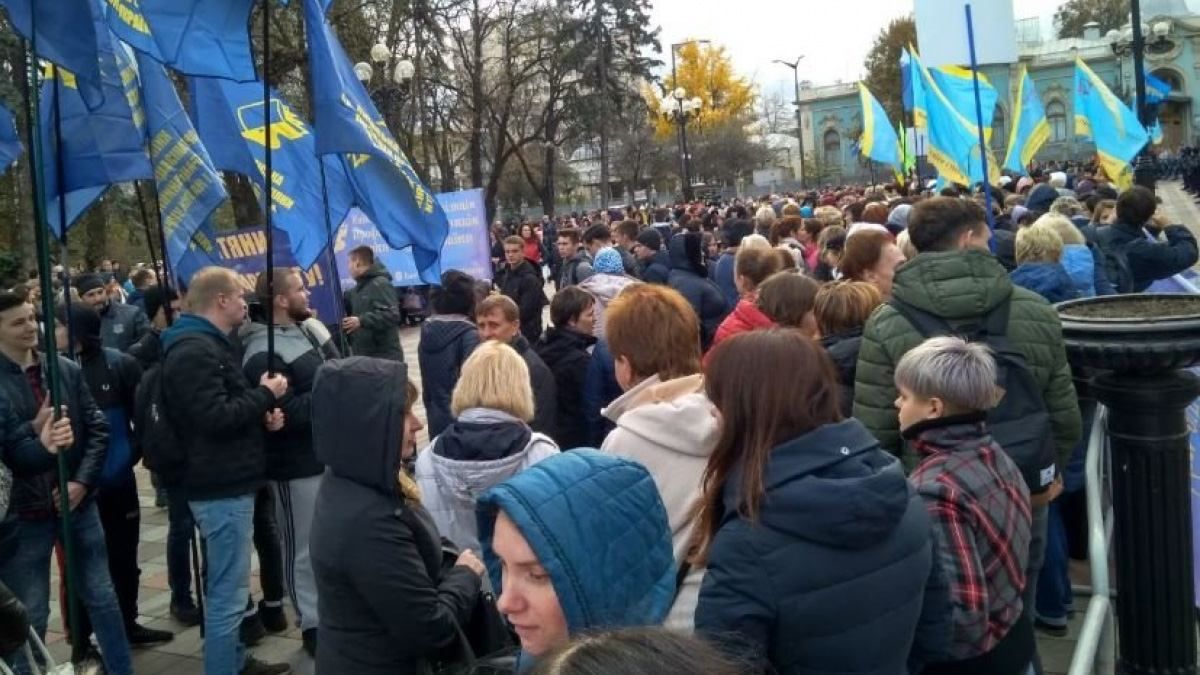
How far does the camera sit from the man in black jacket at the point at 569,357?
5391mm

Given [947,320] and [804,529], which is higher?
[947,320]

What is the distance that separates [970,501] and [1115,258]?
4.96 metres

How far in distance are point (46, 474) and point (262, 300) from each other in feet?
4.32

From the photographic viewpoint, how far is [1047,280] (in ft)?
17.7

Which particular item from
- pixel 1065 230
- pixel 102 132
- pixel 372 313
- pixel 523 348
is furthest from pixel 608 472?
pixel 372 313

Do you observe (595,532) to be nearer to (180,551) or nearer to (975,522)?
(975,522)

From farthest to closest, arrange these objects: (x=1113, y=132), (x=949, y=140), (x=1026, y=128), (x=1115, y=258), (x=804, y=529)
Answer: (x=1026, y=128) < (x=1113, y=132) < (x=949, y=140) < (x=1115, y=258) < (x=804, y=529)

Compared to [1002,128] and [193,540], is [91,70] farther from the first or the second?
[1002,128]

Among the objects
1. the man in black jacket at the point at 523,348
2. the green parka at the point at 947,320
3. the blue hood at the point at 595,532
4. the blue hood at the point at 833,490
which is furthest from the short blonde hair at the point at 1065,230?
the blue hood at the point at 595,532

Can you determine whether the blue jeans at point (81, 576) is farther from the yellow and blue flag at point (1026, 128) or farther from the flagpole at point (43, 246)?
the yellow and blue flag at point (1026, 128)

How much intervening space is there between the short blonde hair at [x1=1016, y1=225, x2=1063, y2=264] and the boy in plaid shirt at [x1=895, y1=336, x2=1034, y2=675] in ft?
9.53

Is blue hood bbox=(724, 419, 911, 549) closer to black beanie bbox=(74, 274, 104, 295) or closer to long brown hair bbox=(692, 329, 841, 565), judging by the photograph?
long brown hair bbox=(692, 329, 841, 565)

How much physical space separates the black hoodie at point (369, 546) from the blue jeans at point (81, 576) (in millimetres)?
1914

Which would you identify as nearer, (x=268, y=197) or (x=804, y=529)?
(x=804, y=529)
